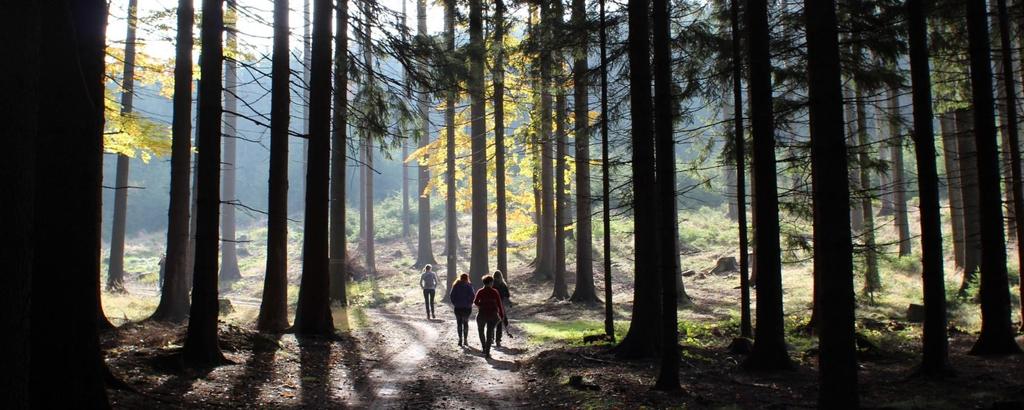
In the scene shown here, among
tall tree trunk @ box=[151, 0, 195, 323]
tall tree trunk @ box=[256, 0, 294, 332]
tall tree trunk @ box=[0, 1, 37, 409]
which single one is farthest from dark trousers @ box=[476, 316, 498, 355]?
tall tree trunk @ box=[0, 1, 37, 409]

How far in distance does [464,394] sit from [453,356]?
3.81 meters

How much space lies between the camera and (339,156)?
57.8ft

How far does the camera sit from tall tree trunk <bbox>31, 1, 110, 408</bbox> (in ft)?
18.6

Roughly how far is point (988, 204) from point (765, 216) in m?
3.48

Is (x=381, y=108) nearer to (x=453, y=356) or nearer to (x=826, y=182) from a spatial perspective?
(x=453, y=356)

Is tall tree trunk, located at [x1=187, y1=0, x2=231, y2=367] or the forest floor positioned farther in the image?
tall tree trunk, located at [x1=187, y1=0, x2=231, y2=367]

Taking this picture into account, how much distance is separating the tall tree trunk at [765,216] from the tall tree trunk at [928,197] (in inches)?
74.5

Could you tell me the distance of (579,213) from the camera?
20219mm

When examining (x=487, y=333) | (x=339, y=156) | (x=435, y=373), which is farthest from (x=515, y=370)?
(x=339, y=156)

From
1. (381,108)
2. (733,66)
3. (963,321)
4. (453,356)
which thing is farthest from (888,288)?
(381,108)

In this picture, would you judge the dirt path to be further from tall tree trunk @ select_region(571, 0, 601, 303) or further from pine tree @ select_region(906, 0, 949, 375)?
pine tree @ select_region(906, 0, 949, 375)

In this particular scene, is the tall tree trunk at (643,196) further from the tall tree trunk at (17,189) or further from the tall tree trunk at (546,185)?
the tall tree trunk at (17,189)

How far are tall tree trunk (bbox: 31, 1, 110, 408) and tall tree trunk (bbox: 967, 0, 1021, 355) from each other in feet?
38.4

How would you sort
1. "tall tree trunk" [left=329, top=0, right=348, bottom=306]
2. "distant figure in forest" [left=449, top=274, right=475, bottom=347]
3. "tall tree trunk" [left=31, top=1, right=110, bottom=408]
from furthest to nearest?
"distant figure in forest" [left=449, top=274, right=475, bottom=347]
"tall tree trunk" [left=329, top=0, right=348, bottom=306]
"tall tree trunk" [left=31, top=1, right=110, bottom=408]
